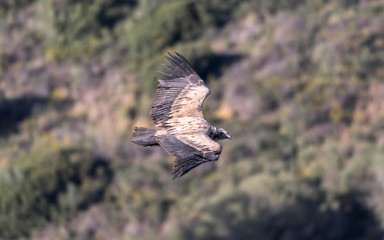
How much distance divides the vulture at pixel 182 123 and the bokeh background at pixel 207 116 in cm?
1168

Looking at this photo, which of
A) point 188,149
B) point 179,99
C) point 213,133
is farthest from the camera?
point 179,99

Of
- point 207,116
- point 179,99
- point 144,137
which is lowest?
point 144,137

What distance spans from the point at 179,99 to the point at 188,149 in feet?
7.89

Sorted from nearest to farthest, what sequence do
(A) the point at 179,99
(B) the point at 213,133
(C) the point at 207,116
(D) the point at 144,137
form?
(D) the point at 144,137 → (B) the point at 213,133 → (A) the point at 179,99 → (C) the point at 207,116

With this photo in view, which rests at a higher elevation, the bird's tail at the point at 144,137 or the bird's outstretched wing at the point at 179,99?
the bird's outstretched wing at the point at 179,99

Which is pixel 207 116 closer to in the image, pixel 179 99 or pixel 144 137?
pixel 179 99

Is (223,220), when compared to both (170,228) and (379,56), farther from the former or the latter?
(379,56)

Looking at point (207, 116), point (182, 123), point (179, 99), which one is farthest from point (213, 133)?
point (207, 116)

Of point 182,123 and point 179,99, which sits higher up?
point 179,99

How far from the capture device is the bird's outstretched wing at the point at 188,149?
9.80 m

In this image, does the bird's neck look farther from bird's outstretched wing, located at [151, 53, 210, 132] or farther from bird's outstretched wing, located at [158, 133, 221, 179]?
bird's outstretched wing, located at [158, 133, 221, 179]

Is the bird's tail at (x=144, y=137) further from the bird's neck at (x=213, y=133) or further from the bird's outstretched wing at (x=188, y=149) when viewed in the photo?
the bird's neck at (x=213, y=133)

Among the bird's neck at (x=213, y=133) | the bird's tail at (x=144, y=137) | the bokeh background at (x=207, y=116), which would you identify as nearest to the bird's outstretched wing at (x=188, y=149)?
the bird's tail at (x=144, y=137)

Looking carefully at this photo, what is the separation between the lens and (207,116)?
28641mm
